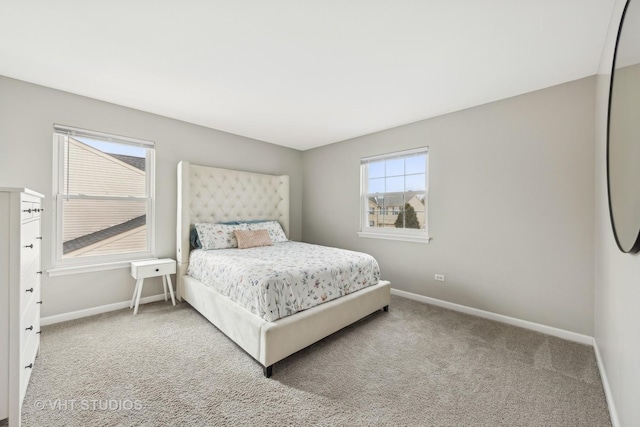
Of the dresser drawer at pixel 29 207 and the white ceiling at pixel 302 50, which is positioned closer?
the dresser drawer at pixel 29 207

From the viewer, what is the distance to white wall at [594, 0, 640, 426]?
1121mm

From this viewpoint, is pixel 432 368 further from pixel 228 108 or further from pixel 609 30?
pixel 228 108

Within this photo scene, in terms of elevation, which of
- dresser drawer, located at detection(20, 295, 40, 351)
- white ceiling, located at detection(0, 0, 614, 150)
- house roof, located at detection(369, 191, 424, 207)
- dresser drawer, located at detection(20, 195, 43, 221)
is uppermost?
white ceiling, located at detection(0, 0, 614, 150)

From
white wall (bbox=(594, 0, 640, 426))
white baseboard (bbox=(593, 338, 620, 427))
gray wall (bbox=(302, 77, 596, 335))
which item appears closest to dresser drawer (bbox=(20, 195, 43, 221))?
white wall (bbox=(594, 0, 640, 426))

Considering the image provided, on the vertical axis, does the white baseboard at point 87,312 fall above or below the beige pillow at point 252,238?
below

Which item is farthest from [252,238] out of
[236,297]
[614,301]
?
[614,301]

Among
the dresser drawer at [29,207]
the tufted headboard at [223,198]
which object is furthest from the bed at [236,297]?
the dresser drawer at [29,207]

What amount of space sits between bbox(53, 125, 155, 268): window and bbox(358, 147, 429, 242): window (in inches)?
116

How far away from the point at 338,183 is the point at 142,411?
3.49 m

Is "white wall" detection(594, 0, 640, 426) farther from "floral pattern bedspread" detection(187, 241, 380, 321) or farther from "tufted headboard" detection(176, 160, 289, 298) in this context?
"tufted headboard" detection(176, 160, 289, 298)

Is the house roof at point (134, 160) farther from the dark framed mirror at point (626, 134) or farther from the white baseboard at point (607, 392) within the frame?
the white baseboard at point (607, 392)

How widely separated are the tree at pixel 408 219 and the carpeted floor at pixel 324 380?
1.35 meters

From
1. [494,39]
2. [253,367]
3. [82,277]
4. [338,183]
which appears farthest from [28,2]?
[338,183]

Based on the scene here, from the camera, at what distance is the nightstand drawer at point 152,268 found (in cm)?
282
